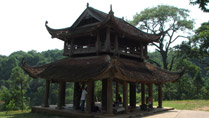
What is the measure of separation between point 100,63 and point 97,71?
1.26 m

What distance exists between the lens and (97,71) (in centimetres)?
1162

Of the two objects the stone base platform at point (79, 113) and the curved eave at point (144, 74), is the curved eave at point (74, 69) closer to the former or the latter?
the curved eave at point (144, 74)

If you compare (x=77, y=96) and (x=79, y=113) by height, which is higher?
(x=77, y=96)

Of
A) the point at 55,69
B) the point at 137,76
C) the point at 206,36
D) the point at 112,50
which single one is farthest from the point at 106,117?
the point at 206,36

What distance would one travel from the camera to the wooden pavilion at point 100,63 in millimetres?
11805

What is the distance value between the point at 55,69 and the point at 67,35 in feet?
9.66

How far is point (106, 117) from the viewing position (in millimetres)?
10727

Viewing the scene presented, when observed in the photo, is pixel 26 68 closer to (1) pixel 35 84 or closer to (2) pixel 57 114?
(2) pixel 57 114

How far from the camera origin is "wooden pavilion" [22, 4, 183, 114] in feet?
38.7

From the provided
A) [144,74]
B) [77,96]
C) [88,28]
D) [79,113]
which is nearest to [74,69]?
[77,96]

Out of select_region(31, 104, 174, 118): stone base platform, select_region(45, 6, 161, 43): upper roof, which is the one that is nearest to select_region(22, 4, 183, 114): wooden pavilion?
select_region(45, 6, 161, 43): upper roof

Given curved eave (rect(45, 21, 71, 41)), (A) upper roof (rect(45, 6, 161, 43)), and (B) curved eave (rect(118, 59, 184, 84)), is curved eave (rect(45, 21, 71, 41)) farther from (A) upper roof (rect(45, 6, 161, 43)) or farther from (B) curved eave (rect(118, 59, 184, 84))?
(B) curved eave (rect(118, 59, 184, 84))

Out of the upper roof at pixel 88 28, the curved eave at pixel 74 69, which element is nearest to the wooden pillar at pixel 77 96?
the curved eave at pixel 74 69

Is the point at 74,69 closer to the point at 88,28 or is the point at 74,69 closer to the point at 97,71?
the point at 97,71
